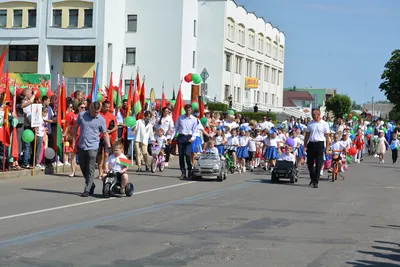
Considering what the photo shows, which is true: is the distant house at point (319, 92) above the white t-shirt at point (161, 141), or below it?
above

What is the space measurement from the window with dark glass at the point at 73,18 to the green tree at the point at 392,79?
40.6m

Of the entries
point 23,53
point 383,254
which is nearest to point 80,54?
point 23,53

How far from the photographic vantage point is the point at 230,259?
348 inches

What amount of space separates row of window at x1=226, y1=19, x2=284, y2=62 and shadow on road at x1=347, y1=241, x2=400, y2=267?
62.9 meters

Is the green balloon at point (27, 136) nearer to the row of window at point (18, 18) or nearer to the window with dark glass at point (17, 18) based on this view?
the row of window at point (18, 18)

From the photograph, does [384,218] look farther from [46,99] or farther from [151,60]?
[151,60]

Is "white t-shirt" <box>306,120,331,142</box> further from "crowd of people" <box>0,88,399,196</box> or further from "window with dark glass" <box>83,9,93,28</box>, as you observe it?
"window with dark glass" <box>83,9,93,28</box>

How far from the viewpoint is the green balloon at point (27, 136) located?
62.0 ft

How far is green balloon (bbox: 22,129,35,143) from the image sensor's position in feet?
62.0

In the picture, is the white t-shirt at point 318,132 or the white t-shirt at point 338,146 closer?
the white t-shirt at point 318,132

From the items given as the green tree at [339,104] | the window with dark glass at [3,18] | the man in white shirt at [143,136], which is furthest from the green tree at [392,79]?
the man in white shirt at [143,136]

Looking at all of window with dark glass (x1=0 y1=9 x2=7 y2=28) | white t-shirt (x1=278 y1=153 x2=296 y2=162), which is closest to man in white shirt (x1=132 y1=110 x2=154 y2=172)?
white t-shirt (x1=278 y1=153 x2=296 y2=162)

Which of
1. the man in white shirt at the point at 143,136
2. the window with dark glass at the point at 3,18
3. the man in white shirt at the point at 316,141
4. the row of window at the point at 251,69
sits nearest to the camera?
the man in white shirt at the point at 316,141

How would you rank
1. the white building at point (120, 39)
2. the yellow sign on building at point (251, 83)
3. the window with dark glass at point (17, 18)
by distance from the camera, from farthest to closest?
the yellow sign on building at point (251, 83)
the window with dark glass at point (17, 18)
the white building at point (120, 39)
